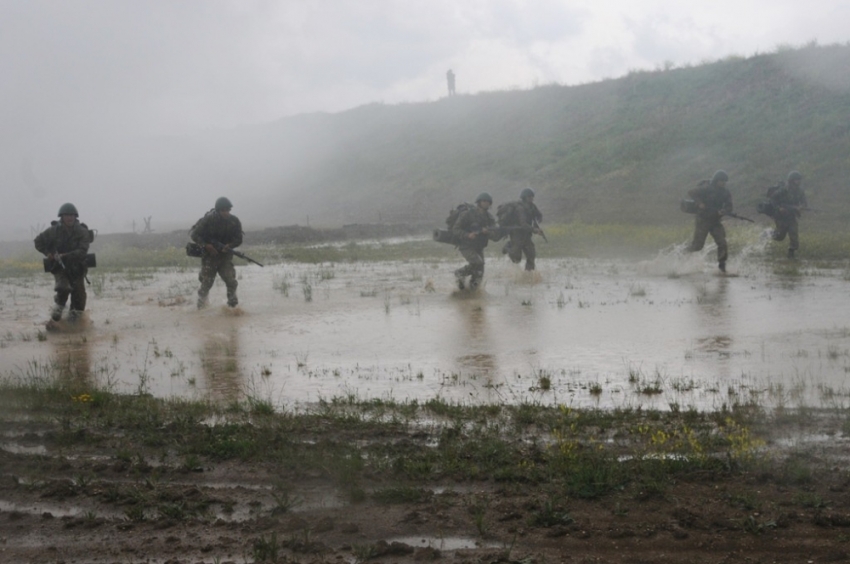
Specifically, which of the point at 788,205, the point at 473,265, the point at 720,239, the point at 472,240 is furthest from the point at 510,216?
the point at 788,205

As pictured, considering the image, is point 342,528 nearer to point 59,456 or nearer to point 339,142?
point 59,456

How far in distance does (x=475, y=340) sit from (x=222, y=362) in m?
3.17

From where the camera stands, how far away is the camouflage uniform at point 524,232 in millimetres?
17938

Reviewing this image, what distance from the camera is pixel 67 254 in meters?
13.8

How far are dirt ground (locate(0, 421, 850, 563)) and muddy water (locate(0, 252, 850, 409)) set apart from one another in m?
2.43

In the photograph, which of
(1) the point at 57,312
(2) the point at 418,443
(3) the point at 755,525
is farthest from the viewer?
(1) the point at 57,312

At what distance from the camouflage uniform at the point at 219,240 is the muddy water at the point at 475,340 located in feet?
1.78

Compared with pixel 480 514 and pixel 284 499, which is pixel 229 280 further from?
pixel 480 514

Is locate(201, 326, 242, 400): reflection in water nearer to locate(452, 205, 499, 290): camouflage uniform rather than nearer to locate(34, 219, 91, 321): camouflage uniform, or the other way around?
locate(34, 219, 91, 321): camouflage uniform

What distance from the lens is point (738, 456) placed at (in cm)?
572

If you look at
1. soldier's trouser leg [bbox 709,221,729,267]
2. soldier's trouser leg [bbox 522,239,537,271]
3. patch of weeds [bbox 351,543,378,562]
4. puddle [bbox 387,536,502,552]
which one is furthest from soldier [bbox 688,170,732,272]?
→ patch of weeds [bbox 351,543,378,562]

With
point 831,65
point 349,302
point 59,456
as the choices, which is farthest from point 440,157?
point 59,456

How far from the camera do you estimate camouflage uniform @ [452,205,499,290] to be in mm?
16719

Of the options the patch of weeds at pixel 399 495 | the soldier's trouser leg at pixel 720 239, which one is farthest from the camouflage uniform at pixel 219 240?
the patch of weeds at pixel 399 495
